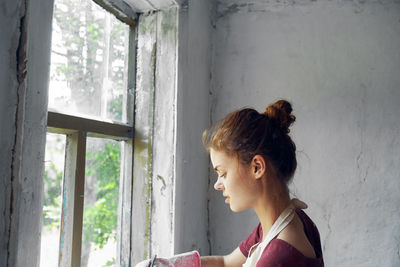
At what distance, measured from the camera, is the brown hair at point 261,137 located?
974 mm

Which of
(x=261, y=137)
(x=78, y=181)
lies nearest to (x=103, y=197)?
(x=78, y=181)

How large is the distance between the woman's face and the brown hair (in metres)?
0.03

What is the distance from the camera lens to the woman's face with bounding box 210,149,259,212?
100 cm

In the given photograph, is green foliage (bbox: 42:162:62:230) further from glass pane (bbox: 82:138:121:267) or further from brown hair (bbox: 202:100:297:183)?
brown hair (bbox: 202:100:297:183)

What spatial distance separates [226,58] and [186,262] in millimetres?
1051

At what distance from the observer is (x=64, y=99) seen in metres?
0.99

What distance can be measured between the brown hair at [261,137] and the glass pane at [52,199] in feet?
1.61

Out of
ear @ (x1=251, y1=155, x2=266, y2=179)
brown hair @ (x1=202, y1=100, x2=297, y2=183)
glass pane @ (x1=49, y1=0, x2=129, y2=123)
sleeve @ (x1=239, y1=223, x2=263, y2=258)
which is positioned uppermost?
glass pane @ (x1=49, y1=0, x2=129, y2=123)

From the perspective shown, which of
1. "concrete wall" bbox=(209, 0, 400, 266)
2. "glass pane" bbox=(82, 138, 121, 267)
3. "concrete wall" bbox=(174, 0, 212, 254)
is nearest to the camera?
"glass pane" bbox=(82, 138, 121, 267)

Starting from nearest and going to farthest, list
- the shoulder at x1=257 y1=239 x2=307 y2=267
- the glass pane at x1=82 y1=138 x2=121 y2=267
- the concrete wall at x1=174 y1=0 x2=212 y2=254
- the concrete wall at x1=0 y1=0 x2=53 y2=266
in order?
the concrete wall at x1=0 y1=0 x2=53 y2=266
the shoulder at x1=257 y1=239 x2=307 y2=267
the glass pane at x1=82 y1=138 x2=121 y2=267
the concrete wall at x1=174 y1=0 x2=212 y2=254

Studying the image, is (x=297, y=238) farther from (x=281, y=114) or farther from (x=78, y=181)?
(x=78, y=181)

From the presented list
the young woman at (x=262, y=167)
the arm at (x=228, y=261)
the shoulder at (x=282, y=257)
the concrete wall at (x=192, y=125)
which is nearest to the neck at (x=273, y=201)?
the young woman at (x=262, y=167)

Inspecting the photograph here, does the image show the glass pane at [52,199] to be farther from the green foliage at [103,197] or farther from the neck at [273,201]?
the neck at [273,201]

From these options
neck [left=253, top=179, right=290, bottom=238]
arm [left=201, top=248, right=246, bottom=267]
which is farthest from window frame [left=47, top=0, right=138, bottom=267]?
neck [left=253, top=179, right=290, bottom=238]
